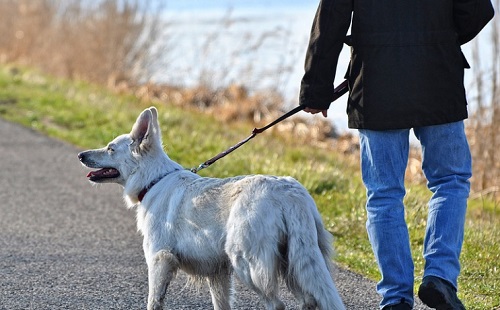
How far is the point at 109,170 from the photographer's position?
19.0ft

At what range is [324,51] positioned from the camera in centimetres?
505

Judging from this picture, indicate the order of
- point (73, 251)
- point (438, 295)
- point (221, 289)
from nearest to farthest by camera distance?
point (438, 295), point (221, 289), point (73, 251)

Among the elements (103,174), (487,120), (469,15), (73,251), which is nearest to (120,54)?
(487,120)

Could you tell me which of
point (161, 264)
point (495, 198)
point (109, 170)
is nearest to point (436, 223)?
point (161, 264)

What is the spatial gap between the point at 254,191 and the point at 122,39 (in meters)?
12.8

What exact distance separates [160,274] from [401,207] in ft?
4.36

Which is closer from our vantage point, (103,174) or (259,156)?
(103,174)

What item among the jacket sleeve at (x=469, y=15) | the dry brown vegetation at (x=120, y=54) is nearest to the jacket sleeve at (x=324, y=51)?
the jacket sleeve at (x=469, y=15)

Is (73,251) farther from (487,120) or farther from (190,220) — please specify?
(487,120)

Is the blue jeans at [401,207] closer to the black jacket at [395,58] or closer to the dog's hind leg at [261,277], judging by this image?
the black jacket at [395,58]

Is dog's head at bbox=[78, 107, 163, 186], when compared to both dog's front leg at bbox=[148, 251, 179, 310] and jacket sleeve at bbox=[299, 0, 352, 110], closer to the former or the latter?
dog's front leg at bbox=[148, 251, 179, 310]

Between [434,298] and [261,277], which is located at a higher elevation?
[261,277]

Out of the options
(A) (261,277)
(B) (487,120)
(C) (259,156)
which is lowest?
(C) (259,156)

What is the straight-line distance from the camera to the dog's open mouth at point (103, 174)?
5.78 meters
